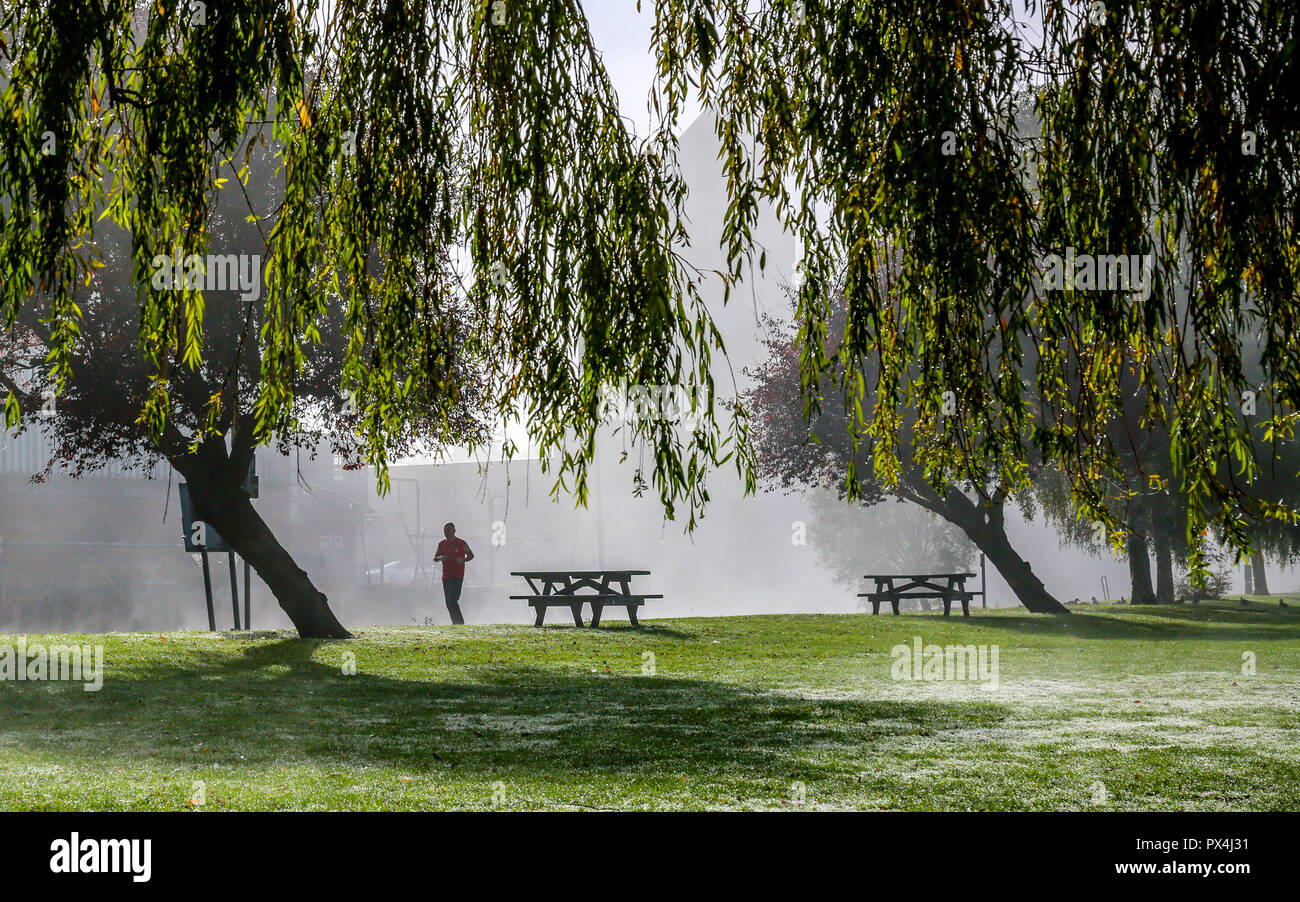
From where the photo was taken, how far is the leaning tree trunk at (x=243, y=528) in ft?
60.8

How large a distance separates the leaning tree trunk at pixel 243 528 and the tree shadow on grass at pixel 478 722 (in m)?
4.83

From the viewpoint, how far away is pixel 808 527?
78.8m

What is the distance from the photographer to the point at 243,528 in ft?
61.4

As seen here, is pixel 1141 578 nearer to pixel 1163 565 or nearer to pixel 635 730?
pixel 1163 565

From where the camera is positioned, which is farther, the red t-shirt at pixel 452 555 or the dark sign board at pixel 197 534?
the red t-shirt at pixel 452 555

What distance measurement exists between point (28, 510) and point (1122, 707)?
5425 centimetres

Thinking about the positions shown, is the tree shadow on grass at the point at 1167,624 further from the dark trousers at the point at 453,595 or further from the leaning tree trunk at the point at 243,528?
the leaning tree trunk at the point at 243,528

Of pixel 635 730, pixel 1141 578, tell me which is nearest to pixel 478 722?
pixel 635 730

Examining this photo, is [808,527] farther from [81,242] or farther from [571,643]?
[81,242]

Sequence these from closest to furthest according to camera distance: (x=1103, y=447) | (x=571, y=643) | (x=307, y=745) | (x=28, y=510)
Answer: (x=1103, y=447), (x=307, y=745), (x=571, y=643), (x=28, y=510)

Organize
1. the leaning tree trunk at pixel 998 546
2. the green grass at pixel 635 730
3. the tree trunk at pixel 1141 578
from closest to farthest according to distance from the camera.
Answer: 1. the green grass at pixel 635 730
2. the leaning tree trunk at pixel 998 546
3. the tree trunk at pixel 1141 578

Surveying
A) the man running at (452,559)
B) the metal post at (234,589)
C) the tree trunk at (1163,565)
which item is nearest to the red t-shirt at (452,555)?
the man running at (452,559)
